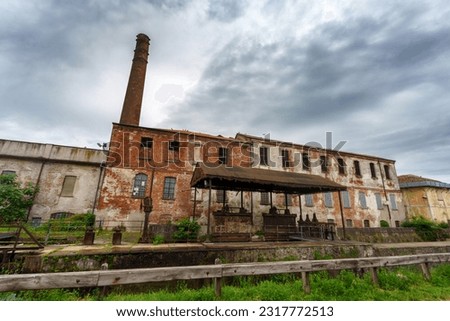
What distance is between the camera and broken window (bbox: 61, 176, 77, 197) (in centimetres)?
1622

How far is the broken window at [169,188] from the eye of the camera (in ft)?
50.9

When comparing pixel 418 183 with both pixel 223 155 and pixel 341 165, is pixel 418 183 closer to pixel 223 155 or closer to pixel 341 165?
pixel 341 165

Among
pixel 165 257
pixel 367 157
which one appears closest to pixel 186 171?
pixel 165 257

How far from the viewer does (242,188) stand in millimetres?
12844

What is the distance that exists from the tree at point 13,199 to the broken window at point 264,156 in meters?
17.9

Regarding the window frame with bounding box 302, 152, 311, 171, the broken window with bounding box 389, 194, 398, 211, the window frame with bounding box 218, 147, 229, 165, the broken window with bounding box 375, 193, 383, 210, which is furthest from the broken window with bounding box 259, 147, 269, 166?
the broken window with bounding box 389, 194, 398, 211

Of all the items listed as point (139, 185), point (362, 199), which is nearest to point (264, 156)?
point (139, 185)

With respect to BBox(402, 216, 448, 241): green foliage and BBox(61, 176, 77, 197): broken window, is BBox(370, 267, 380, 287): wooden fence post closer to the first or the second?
BBox(402, 216, 448, 241): green foliage

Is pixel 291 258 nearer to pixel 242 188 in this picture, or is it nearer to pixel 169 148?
pixel 242 188

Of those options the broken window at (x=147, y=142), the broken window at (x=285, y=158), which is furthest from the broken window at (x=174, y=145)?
the broken window at (x=285, y=158)

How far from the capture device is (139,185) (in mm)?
15211

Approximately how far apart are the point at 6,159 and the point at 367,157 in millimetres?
33627

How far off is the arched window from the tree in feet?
24.4

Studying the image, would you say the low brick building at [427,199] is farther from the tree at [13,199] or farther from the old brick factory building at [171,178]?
the tree at [13,199]
